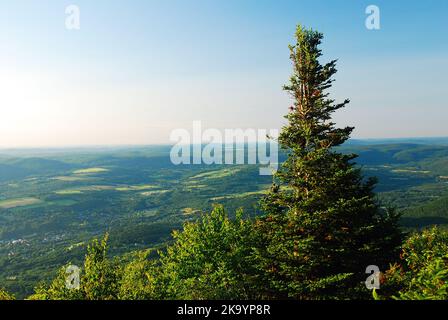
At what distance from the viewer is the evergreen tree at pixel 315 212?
85.5 feet

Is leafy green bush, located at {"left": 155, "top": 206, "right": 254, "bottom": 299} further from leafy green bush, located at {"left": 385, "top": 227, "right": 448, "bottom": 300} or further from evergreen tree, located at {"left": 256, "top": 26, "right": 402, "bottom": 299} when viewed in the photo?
leafy green bush, located at {"left": 385, "top": 227, "right": 448, "bottom": 300}

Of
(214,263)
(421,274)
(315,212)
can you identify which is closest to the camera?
(421,274)

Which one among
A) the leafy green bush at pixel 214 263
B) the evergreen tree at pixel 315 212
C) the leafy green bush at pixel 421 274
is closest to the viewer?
the leafy green bush at pixel 421 274

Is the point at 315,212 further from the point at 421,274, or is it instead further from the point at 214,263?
the point at 214,263

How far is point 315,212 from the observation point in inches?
1021

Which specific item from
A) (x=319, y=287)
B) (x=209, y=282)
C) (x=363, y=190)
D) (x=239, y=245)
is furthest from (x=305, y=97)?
(x=209, y=282)

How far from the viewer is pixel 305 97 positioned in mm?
30609

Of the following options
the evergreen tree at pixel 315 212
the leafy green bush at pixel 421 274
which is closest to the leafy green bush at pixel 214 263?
the evergreen tree at pixel 315 212

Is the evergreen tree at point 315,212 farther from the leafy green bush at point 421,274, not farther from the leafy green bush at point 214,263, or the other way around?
the leafy green bush at point 214,263

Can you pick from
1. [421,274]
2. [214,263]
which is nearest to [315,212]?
[421,274]

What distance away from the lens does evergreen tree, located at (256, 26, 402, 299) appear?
85.5 ft

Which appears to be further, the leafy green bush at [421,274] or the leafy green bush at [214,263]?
the leafy green bush at [214,263]

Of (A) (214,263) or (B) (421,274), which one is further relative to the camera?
(A) (214,263)
